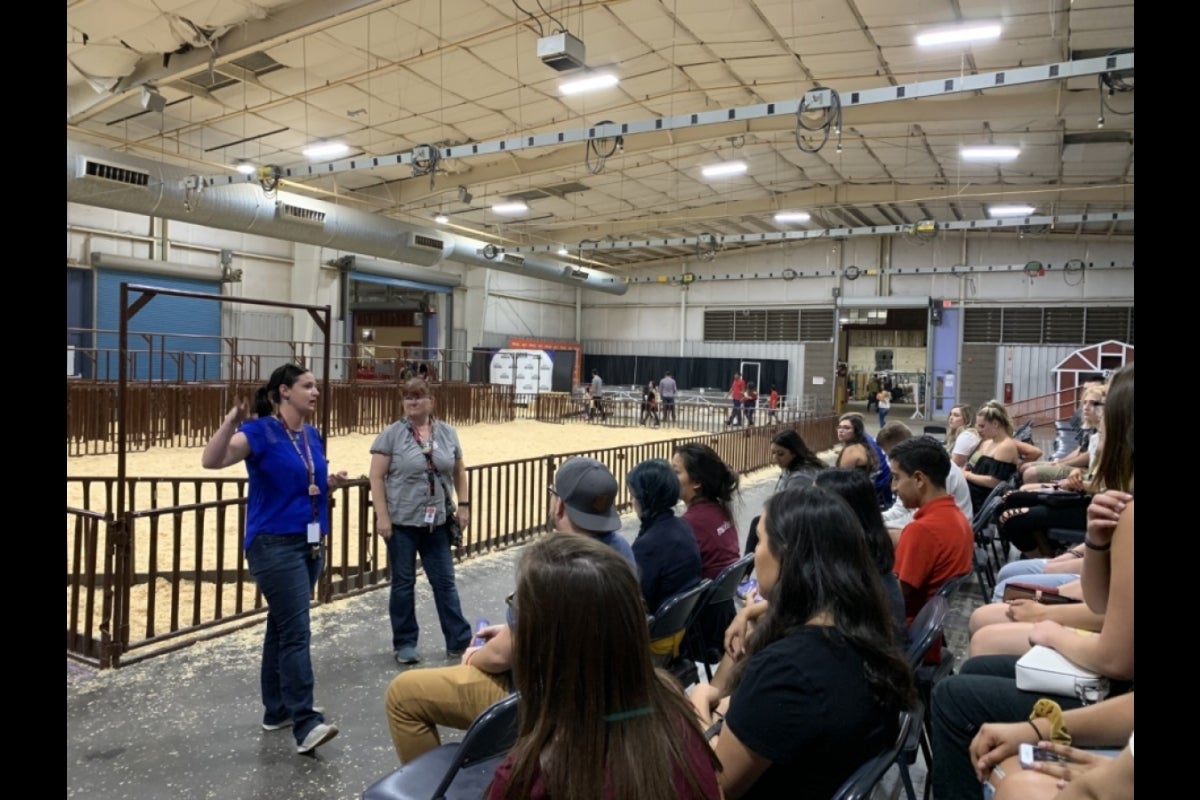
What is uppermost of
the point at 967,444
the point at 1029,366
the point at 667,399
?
the point at 1029,366

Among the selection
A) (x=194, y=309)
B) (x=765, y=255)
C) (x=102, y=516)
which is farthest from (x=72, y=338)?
(x=765, y=255)

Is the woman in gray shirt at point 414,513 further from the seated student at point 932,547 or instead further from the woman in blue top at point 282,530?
the seated student at point 932,547

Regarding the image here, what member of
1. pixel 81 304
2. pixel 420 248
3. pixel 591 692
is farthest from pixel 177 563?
pixel 81 304

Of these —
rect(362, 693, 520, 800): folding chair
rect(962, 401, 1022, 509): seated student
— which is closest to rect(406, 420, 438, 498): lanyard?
rect(362, 693, 520, 800): folding chair

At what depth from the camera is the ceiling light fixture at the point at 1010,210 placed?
64.9ft

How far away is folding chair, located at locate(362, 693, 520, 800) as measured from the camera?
5.58ft

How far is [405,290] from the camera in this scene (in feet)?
90.9

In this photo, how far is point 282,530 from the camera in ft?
10.2

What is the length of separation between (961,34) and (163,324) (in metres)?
18.1

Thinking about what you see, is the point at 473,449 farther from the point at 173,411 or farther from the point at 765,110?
the point at 765,110

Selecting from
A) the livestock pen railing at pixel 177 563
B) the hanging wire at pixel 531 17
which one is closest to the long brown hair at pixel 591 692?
the livestock pen railing at pixel 177 563

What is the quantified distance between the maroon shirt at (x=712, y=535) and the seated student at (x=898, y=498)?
0.95 meters
